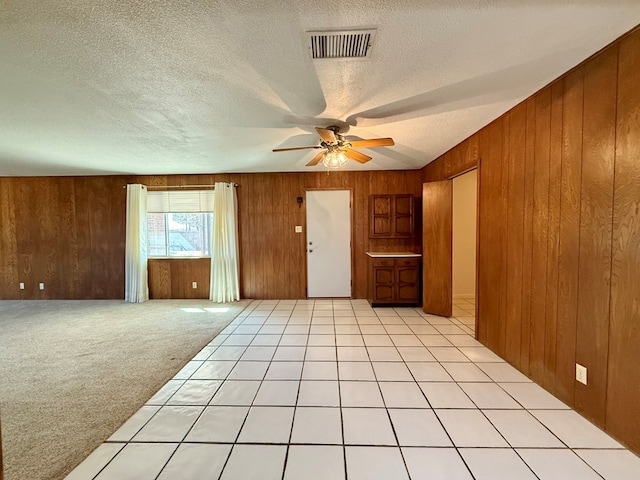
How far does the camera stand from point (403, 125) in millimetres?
2697

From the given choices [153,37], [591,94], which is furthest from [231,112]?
[591,94]

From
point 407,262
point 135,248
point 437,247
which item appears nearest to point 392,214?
point 407,262

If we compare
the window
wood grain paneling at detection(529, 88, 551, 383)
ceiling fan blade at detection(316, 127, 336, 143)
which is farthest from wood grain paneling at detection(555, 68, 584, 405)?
the window

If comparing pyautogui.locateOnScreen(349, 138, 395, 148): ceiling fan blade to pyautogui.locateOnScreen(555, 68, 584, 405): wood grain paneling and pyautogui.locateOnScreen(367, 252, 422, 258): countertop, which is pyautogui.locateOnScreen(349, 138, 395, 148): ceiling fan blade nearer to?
pyautogui.locateOnScreen(555, 68, 584, 405): wood grain paneling

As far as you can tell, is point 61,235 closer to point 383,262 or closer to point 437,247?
point 383,262

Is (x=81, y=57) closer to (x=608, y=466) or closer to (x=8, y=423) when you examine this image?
(x=8, y=423)

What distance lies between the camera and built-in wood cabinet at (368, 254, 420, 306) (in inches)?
170

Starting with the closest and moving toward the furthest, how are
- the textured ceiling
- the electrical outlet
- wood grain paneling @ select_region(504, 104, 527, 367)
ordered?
1. the textured ceiling
2. the electrical outlet
3. wood grain paneling @ select_region(504, 104, 527, 367)

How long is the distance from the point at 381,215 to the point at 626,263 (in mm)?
3278

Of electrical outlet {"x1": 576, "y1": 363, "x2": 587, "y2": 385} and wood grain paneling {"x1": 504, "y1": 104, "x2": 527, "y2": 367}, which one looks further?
wood grain paneling {"x1": 504, "y1": 104, "x2": 527, "y2": 367}

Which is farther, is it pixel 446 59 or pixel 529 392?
pixel 529 392

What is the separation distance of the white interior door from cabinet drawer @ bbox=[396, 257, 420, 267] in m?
0.92

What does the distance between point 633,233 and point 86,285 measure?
7.14m

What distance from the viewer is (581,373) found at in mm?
1794
